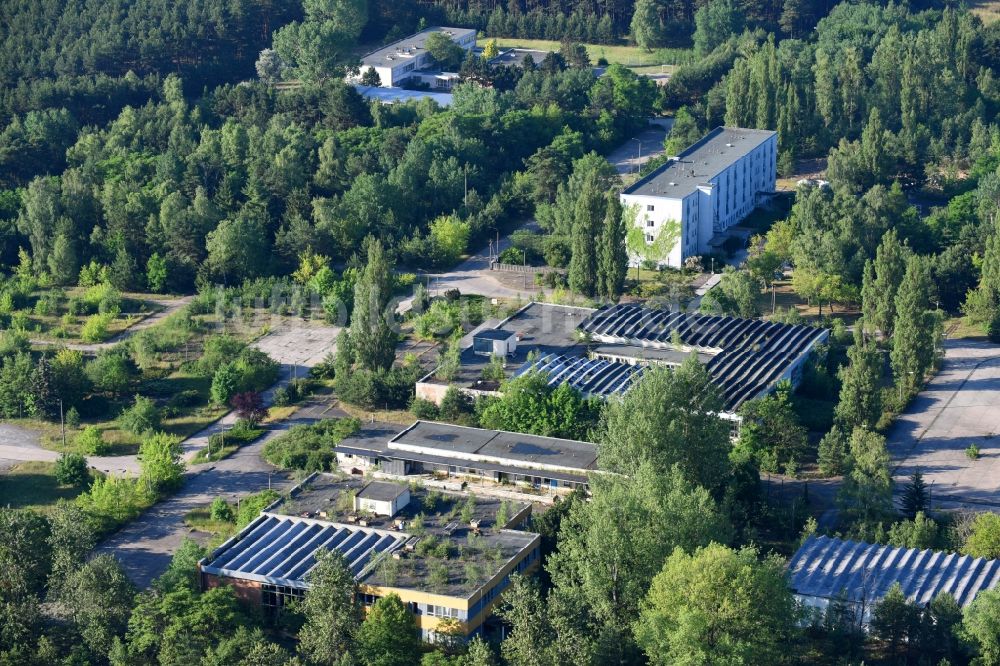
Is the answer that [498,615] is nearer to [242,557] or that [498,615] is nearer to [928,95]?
[242,557]

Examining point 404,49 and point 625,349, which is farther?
point 404,49

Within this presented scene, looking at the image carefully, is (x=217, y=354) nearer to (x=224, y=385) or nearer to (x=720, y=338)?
(x=224, y=385)

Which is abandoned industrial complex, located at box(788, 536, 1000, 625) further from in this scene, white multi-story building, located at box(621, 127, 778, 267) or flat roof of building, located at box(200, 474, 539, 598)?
white multi-story building, located at box(621, 127, 778, 267)

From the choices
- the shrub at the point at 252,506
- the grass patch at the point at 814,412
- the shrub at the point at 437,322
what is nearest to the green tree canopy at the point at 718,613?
the shrub at the point at 252,506

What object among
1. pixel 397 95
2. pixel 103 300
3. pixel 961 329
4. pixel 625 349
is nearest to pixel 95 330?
pixel 103 300

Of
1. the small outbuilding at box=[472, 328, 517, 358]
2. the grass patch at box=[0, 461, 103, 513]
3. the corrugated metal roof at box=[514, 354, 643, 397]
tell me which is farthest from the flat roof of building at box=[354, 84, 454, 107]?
the grass patch at box=[0, 461, 103, 513]
